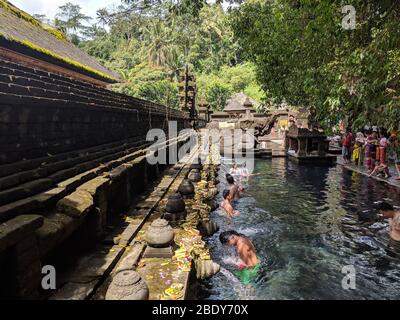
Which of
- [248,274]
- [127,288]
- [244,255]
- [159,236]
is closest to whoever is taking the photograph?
[127,288]

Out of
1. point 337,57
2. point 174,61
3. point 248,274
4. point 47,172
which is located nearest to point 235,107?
point 337,57

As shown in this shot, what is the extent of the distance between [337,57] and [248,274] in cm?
713

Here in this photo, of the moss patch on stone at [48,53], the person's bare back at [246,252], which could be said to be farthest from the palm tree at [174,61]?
the person's bare back at [246,252]

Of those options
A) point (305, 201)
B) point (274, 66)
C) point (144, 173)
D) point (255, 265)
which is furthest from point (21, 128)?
point (274, 66)

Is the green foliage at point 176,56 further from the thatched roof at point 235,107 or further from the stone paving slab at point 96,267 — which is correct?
the stone paving slab at point 96,267

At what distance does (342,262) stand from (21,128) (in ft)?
22.5

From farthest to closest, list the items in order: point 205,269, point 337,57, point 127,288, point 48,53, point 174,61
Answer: point 174,61 < point 48,53 < point 337,57 < point 205,269 < point 127,288

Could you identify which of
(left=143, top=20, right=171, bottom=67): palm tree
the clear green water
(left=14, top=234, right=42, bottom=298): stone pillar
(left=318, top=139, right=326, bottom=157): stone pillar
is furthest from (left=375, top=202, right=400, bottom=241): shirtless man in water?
(left=143, top=20, right=171, bottom=67): palm tree

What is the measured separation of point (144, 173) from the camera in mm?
10141

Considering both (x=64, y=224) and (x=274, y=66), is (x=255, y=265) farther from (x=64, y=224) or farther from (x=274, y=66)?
(x=274, y=66)

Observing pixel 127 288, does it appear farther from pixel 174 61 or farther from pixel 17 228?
pixel 174 61

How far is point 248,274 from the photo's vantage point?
6.44 m

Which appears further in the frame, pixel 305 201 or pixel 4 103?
pixel 305 201

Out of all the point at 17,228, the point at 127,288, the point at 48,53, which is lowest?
the point at 127,288
